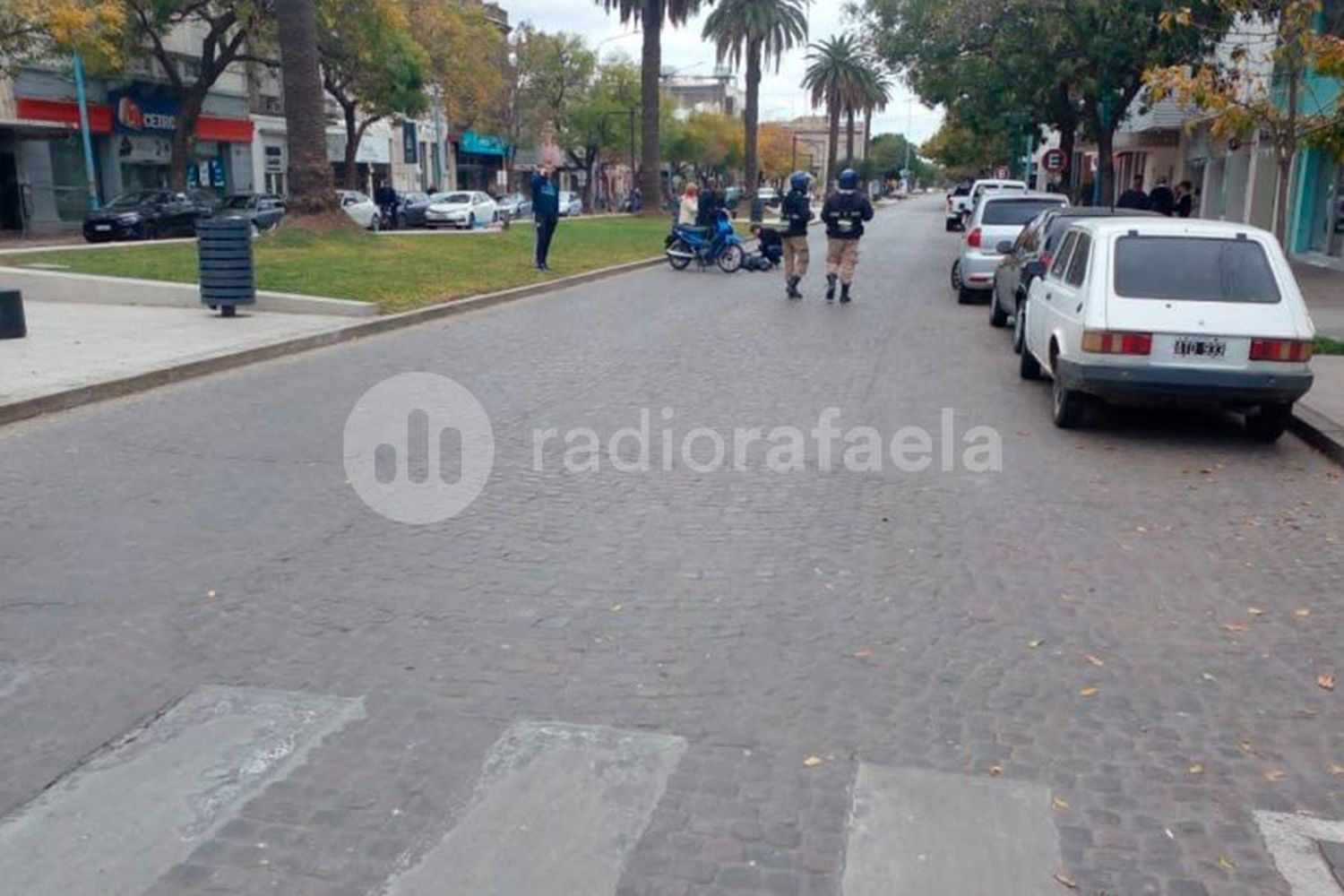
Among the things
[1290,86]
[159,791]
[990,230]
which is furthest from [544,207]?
[159,791]

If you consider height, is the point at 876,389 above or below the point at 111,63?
below

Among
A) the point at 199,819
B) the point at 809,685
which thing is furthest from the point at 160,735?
the point at 809,685

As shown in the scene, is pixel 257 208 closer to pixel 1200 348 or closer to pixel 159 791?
pixel 1200 348

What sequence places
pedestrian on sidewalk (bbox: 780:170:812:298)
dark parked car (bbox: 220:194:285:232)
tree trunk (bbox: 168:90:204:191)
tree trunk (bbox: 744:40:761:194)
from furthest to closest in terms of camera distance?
tree trunk (bbox: 744:40:761:194) → tree trunk (bbox: 168:90:204:191) → dark parked car (bbox: 220:194:285:232) → pedestrian on sidewalk (bbox: 780:170:812:298)

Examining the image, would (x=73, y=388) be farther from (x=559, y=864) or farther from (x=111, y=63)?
(x=111, y=63)

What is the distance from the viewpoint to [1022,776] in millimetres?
4055

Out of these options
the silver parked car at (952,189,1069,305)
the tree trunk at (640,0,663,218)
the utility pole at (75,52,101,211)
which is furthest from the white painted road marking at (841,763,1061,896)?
the tree trunk at (640,0,663,218)

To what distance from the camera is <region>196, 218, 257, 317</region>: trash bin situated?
1480cm

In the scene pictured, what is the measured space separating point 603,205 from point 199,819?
7781 centimetres

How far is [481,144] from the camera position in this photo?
7212 centimetres

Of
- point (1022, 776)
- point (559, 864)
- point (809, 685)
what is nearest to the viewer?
point (559, 864)

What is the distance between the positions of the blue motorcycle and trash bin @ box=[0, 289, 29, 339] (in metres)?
13.9

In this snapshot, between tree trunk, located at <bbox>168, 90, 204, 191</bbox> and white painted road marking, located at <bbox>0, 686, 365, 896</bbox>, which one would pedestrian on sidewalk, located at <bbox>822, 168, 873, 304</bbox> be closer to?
white painted road marking, located at <bbox>0, 686, 365, 896</bbox>

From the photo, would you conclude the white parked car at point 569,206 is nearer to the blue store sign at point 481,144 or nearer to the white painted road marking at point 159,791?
the blue store sign at point 481,144
